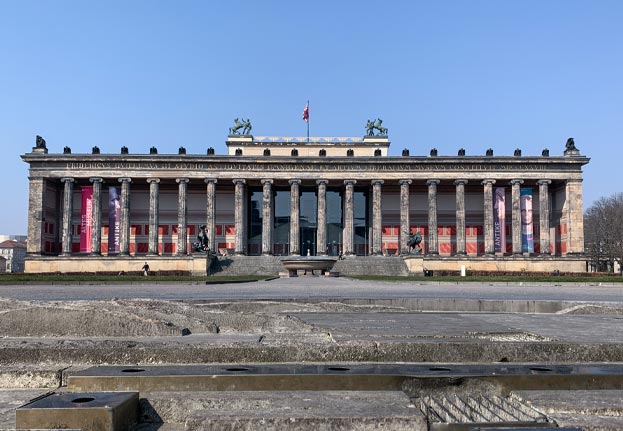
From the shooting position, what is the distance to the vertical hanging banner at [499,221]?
230ft

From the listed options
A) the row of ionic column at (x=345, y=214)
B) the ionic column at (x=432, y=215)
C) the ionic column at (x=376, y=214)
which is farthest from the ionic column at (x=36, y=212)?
the ionic column at (x=432, y=215)

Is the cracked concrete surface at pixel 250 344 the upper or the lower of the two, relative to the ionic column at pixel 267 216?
lower

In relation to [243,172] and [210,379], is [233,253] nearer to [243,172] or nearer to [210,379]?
[243,172]

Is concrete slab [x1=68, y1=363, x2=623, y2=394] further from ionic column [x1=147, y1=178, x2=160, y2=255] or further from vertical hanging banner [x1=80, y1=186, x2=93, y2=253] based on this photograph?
vertical hanging banner [x1=80, y1=186, x2=93, y2=253]

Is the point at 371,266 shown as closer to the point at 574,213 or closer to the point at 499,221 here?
the point at 499,221

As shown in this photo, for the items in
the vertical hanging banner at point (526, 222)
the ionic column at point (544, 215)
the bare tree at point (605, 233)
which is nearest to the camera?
the vertical hanging banner at point (526, 222)

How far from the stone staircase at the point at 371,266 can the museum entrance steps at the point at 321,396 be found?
56586 millimetres

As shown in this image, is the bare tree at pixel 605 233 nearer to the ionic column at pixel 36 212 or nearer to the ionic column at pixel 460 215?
the ionic column at pixel 460 215

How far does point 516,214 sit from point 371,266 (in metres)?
20.1

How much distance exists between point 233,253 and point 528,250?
112 ft

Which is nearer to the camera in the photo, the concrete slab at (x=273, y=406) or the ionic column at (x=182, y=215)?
the concrete slab at (x=273, y=406)

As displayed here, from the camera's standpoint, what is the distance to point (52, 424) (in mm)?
2965

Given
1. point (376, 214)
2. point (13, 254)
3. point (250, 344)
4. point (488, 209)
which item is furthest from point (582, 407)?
point (13, 254)

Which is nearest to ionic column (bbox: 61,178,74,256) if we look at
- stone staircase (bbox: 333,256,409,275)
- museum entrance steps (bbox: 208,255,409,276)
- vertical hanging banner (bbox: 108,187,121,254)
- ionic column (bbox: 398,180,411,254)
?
vertical hanging banner (bbox: 108,187,121,254)
